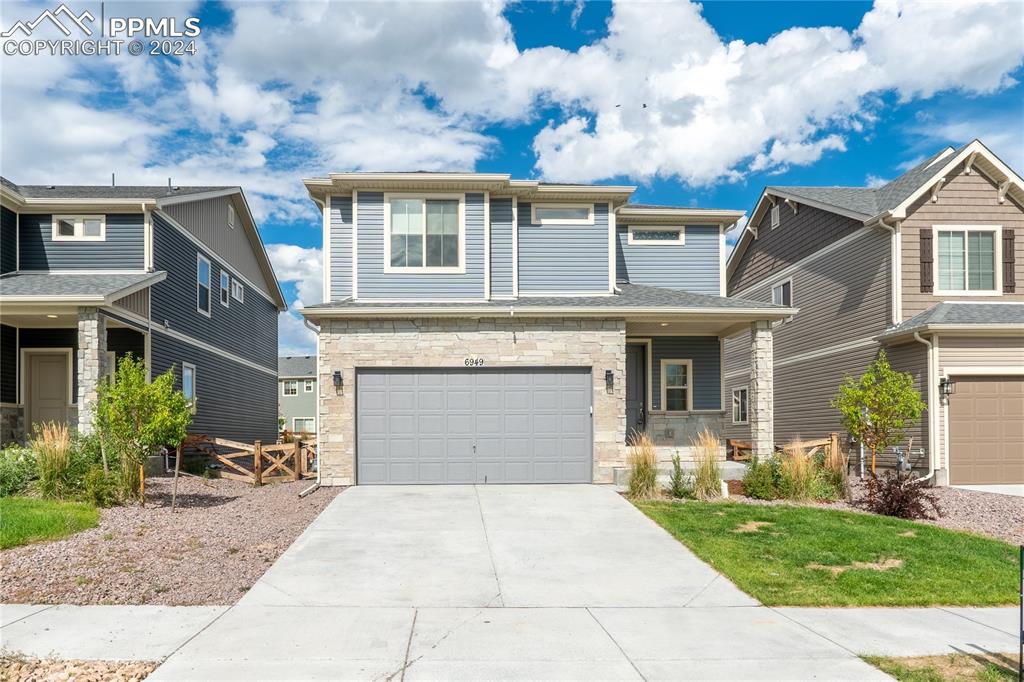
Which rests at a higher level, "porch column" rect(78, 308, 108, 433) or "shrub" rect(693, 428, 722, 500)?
"porch column" rect(78, 308, 108, 433)

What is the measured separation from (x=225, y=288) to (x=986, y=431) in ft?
70.2

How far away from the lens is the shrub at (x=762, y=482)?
1334cm

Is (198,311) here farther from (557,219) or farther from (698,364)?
(698,364)

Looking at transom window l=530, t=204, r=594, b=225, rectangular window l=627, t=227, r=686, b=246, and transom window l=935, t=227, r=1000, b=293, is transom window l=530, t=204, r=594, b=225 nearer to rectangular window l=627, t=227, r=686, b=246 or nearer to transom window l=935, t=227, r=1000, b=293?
rectangular window l=627, t=227, r=686, b=246

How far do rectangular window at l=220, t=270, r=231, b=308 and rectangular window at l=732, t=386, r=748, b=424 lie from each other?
16.9m

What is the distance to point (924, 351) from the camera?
53.2 ft

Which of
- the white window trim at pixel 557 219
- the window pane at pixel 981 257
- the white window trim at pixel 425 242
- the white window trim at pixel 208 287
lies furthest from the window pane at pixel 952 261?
the white window trim at pixel 208 287

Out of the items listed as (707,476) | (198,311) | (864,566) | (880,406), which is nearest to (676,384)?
(707,476)

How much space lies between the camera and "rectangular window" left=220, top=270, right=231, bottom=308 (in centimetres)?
2297

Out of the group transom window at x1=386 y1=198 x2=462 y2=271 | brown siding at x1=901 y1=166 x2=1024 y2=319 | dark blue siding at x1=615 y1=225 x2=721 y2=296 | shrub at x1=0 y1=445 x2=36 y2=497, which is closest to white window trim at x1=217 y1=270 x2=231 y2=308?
transom window at x1=386 y1=198 x2=462 y2=271

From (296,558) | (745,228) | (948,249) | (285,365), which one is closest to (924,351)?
(948,249)

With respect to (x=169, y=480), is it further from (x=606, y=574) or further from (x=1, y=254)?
(x=606, y=574)

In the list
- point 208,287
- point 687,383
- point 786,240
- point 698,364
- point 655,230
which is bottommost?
point 687,383

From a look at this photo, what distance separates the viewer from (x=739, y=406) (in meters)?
24.1
